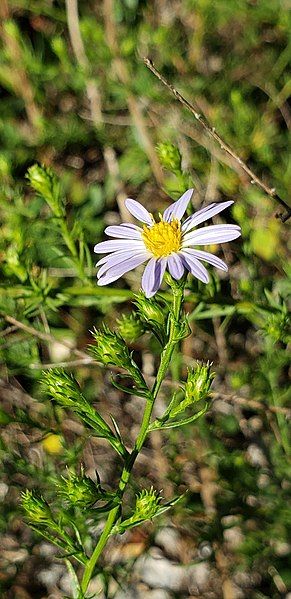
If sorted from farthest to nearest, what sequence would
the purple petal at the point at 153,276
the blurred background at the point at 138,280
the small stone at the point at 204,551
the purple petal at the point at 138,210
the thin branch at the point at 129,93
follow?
1. the thin branch at the point at 129,93
2. the small stone at the point at 204,551
3. the blurred background at the point at 138,280
4. the purple petal at the point at 138,210
5. the purple petal at the point at 153,276

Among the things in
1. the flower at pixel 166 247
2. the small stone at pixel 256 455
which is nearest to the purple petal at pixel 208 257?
the flower at pixel 166 247

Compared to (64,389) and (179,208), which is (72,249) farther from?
(64,389)

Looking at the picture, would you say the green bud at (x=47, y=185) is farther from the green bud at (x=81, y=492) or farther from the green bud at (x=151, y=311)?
the green bud at (x=81, y=492)

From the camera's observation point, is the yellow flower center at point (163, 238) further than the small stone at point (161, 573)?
No

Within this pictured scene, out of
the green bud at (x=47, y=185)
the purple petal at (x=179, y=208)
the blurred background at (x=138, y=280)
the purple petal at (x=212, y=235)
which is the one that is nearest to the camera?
the purple petal at (x=212, y=235)

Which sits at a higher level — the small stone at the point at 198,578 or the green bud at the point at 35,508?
the green bud at the point at 35,508

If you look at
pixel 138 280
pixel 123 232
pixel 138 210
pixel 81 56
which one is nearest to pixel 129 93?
pixel 81 56

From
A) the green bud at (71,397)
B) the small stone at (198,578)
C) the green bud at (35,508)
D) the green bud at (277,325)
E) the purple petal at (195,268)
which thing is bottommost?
the small stone at (198,578)
